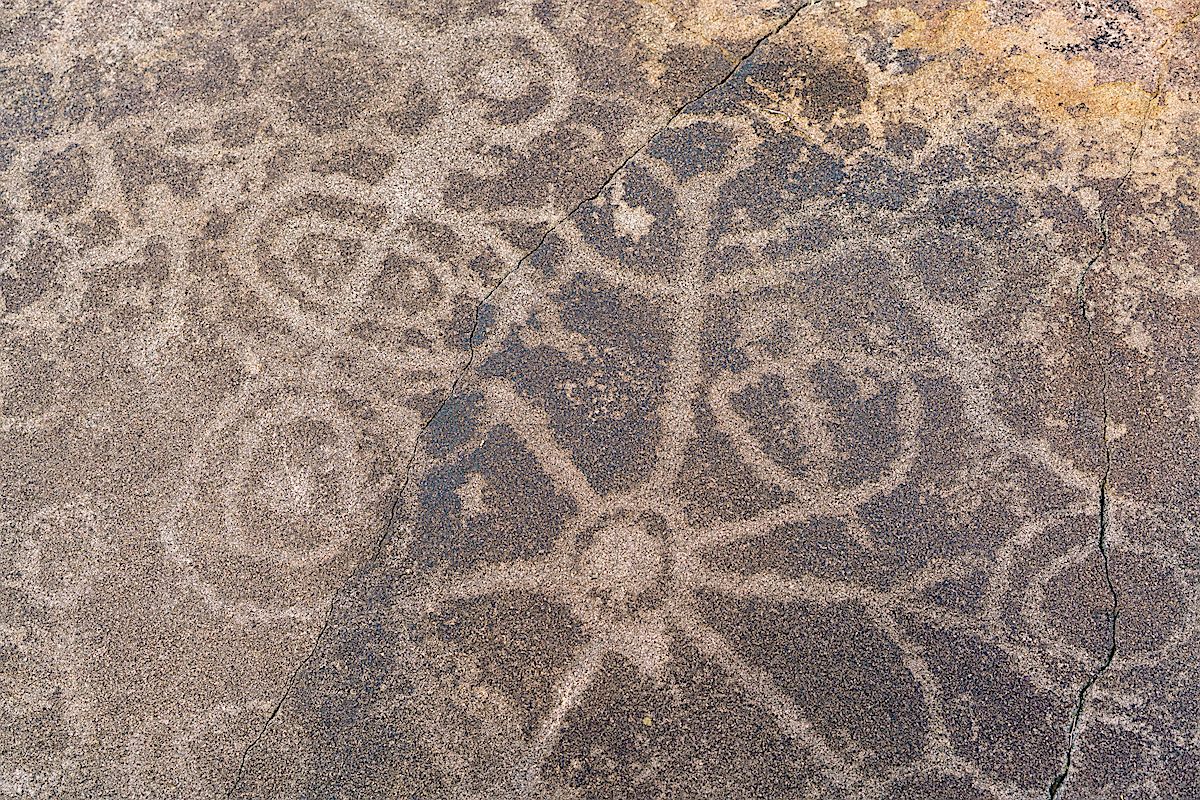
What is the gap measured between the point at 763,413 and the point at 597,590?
0.46 meters

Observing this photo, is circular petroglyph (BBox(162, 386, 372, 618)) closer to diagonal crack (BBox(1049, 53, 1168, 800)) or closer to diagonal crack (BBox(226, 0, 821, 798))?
diagonal crack (BBox(226, 0, 821, 798))

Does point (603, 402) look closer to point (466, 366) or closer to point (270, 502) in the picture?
point (466, 366)

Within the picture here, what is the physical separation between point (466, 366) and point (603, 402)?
11.0 inches

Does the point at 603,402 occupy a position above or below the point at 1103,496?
above

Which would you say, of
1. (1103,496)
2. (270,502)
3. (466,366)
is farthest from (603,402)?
(1103,496)

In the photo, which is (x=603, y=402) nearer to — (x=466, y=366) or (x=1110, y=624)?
(x=466, y=366)

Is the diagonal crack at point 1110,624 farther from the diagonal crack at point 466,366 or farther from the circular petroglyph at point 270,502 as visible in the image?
the circular petroglyph at point 270,502

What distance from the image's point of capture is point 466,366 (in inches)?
81.7

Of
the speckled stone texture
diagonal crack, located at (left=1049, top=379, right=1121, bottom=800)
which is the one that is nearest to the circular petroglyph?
the speckled stone texture

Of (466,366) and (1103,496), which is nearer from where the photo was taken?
(1103,496)

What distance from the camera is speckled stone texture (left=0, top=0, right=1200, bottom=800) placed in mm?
1795

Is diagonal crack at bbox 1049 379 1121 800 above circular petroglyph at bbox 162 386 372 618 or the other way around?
the other way around

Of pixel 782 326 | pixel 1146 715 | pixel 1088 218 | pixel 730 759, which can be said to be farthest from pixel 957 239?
pixel 730 759

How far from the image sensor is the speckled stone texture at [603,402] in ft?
5.89
